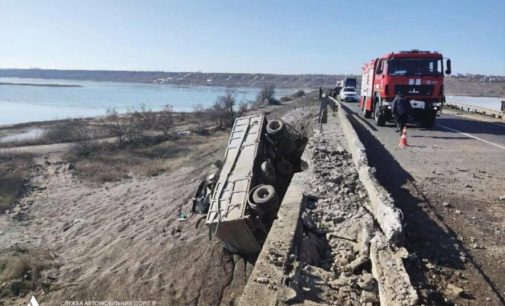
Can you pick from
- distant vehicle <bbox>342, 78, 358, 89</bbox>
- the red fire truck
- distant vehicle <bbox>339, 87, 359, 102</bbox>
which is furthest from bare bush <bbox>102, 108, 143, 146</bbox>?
distant vehicle <bbox>342, 78, 358, 89</bbox>

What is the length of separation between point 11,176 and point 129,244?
574 inches

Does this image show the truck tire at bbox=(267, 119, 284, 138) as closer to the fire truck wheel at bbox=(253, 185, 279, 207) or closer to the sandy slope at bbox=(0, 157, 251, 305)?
the sandy slope at bbox=(0, 157, 251, 305)

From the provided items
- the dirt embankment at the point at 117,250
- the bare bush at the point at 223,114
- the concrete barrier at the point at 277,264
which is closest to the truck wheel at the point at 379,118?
the dirt embankment at the point at 117,250

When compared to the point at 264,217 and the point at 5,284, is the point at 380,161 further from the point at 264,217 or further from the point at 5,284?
the point at 5,284

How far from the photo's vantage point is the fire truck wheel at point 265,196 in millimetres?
8367

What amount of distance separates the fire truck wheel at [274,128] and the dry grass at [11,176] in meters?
12.8

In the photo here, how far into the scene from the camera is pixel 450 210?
6637mm

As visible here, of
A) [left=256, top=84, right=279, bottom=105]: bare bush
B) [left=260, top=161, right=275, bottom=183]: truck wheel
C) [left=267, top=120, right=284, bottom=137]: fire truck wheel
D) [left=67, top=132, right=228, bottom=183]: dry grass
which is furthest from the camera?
[left=256, top=84, right=279, bottom=105]: bare bush

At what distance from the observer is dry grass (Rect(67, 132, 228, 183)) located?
2325 centimetres

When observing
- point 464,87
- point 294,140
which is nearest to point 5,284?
point 294,140

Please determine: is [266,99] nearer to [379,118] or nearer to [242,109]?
[242,109]

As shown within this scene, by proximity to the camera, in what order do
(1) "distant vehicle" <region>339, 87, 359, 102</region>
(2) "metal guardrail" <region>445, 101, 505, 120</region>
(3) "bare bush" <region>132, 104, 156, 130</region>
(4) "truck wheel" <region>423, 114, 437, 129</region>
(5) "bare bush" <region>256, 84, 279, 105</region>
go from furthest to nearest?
(5) "bare bush" <region>256, 84, 279, 105</region> < (1) "distant vehicle" <region>339, 87, 359, 102</region> < (3) "bare bush" <region>132, 104, 156, 130</region> < (2) "metal guardrail" <region>445, 101, 505, 120</region> < (4) "truck wheel" <region>423, 114, 437, 129</region>

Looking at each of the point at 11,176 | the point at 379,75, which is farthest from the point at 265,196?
the point at 11,176

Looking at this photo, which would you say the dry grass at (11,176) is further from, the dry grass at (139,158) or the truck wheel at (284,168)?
the truck wheel at (284,168)
